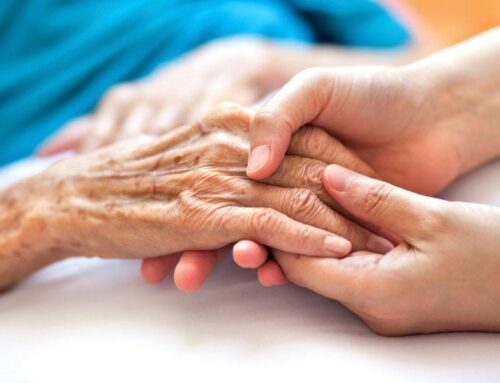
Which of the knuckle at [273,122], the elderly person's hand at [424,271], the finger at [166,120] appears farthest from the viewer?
the finger at [166,120]

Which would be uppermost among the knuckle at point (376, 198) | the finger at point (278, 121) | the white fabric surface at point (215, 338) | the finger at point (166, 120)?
the finger at point (166, 120)

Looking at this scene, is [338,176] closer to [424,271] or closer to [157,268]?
[424,271]

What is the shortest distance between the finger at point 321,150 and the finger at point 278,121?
3 centimetres

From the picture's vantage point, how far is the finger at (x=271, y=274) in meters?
0.84

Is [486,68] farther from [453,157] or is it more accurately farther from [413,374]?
[413,374]

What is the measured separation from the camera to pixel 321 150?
2.96ft

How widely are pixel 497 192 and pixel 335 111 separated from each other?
278mm

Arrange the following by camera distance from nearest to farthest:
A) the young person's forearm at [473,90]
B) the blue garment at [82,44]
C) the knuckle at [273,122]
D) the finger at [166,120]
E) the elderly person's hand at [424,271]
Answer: the elderly person's hand at [424,271] → the knuckle at [273,122] → the young person's forearm at [473,90] → the finger at [166,120] → the blue garment at [82,44]

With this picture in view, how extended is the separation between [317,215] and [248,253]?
0.35ft

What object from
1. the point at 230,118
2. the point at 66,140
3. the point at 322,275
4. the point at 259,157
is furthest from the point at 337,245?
the point at 66,140

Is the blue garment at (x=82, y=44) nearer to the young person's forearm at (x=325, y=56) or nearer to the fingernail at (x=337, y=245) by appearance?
the young person's forearm at (x=325, y=56)

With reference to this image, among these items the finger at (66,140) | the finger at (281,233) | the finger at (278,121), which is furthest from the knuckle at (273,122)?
the finger at (66,140)

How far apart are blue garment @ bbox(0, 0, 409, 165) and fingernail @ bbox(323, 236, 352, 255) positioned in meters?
0.96

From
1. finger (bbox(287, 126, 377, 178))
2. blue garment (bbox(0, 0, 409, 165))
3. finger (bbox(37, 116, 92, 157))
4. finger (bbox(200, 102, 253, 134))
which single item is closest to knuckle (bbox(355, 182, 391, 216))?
finger (bbox(287, 126, 377, 178))
